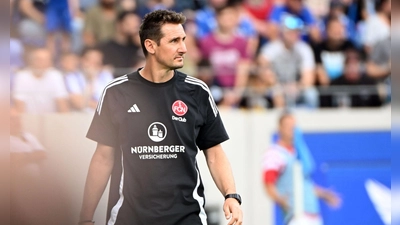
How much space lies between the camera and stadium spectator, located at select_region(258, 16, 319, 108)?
8.41m

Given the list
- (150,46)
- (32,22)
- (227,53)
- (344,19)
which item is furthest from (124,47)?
(150,46)

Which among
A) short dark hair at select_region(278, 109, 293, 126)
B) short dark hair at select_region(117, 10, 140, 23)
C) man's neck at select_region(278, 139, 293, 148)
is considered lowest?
man's neck at select_region(278, 139, 293, 148)

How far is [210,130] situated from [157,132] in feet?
1.14

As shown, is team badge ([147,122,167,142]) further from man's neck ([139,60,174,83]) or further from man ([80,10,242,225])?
man's neck ([139,60,174,83])

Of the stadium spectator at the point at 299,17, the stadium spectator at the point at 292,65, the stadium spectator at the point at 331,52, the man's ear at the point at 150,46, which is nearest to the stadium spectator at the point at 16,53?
the man's ear at the point at 150,46

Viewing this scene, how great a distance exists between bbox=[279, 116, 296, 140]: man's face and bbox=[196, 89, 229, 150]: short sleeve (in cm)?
435

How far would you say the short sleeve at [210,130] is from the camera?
151 inches

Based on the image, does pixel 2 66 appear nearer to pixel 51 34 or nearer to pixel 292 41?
pixel 51 34

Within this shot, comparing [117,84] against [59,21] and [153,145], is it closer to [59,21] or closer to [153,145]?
[153,145]

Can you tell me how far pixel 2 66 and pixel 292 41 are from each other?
7.92 metres

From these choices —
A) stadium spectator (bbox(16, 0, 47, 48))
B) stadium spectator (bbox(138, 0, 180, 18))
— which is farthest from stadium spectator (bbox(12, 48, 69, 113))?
stadium spectator (bbox(138, 0, 180, 18))

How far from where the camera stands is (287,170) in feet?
26.6

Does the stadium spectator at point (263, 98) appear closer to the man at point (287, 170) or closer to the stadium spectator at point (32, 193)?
the man at point (287, 170)

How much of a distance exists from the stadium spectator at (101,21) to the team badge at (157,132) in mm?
4612
